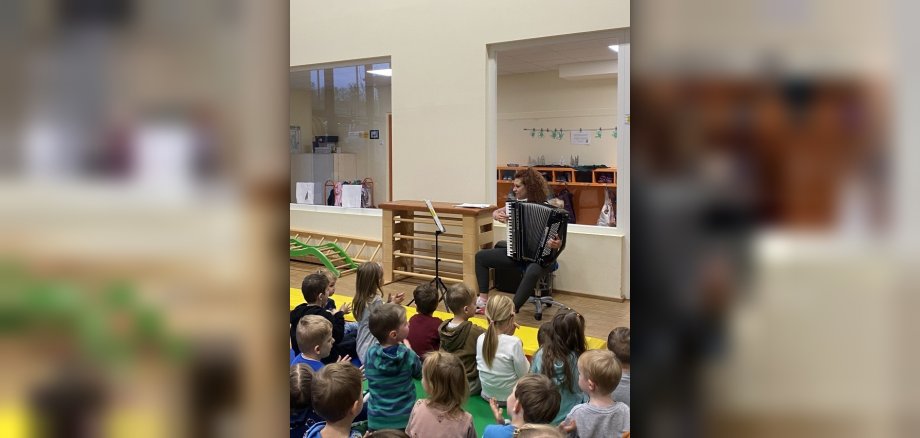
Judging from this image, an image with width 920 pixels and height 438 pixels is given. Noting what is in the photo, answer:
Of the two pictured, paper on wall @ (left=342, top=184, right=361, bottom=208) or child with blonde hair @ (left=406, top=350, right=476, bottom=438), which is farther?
paper on wall @ (left=342, top=184, right=361, bottom=208)

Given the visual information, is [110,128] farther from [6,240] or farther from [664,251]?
[664,251]

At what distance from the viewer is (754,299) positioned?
461 mm

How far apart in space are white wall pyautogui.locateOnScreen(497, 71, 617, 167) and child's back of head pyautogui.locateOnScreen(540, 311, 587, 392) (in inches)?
255

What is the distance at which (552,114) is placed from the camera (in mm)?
9641

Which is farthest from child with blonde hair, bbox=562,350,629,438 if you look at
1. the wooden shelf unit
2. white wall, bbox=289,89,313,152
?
white wall, bbox=289,89,313,152

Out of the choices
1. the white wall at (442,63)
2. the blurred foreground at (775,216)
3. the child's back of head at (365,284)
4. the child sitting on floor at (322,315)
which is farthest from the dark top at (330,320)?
the blurred foreground at (775,216)

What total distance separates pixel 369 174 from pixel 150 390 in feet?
26.1

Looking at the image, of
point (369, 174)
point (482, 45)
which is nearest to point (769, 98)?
point (482, 45)

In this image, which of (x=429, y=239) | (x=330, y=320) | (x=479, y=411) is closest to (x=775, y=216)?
(x=479, y=411)

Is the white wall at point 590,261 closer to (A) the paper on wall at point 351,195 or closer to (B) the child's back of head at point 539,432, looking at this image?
(A) the paper on wall at point 351,195

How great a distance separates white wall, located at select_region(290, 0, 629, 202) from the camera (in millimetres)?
6090

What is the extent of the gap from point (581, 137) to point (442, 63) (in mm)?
3473

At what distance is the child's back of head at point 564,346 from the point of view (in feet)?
9.79

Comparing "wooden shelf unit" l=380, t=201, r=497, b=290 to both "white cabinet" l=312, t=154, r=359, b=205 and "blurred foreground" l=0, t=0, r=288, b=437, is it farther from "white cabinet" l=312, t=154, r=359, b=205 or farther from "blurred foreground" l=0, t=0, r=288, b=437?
"blurred foreground" l=0, t=0, r=288, b=437
